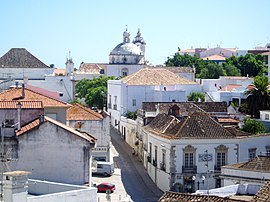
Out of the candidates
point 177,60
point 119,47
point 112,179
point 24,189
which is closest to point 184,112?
point 112,179

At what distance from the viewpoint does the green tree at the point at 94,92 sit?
89938 millimetres

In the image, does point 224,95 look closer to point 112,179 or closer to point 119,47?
point 112,179

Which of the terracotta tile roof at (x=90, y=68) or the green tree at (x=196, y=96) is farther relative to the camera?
the terracotta tile roof at (x=90, y=68)

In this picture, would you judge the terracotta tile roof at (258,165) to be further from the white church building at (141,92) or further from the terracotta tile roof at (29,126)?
the white church building at (141,92)

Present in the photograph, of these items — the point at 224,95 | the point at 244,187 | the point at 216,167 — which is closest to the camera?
the point at 244,187

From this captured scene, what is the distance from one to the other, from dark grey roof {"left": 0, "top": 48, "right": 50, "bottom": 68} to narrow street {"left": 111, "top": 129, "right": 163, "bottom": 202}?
3305cm

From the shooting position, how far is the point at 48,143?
116 feet

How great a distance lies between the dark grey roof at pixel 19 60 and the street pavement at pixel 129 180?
35849 millimetres

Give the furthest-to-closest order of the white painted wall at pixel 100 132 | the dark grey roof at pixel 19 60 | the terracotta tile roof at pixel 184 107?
1. the dark grey roof at pixel 19 60
2. the terracotta tile roof at pixel 184 107
3. the white painted wall at pixel 100 132

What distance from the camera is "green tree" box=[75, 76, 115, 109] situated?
8994 centimetres

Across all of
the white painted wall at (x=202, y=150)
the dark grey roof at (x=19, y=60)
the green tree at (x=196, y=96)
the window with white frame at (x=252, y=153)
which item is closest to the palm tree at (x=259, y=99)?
the green tree at (x=196, y=96)

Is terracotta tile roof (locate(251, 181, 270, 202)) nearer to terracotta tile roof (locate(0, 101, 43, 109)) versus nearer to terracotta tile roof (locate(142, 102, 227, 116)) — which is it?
terracotta tile roof (locate(0, 101, 43, 109))

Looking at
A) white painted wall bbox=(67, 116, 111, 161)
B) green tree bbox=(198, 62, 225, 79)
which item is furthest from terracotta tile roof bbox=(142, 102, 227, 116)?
green tree bbox=(198, 62, 225, 79)

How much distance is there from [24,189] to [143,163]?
34.5 m
